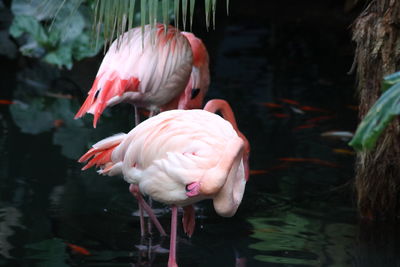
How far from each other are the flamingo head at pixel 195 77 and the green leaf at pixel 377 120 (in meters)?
2.29

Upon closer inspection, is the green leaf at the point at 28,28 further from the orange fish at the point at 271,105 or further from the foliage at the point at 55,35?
the orange fish at the point at 271,105

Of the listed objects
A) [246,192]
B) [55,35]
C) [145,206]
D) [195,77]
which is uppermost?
[195,77]

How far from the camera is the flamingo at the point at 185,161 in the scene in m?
3.15

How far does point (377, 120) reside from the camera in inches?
85.7

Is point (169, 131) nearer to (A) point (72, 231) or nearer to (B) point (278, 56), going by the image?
(A) point (72, 231)

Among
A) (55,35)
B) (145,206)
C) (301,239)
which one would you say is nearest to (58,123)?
(55,35)

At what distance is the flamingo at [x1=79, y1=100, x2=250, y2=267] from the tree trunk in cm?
86

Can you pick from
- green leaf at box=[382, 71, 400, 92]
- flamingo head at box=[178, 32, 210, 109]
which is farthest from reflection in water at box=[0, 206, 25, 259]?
green leaf at box=[382, 71, 400, 92]

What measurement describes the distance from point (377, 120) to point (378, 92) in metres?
1.63

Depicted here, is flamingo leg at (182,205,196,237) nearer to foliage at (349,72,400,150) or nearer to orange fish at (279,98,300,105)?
foliage at (349,72,400,150)

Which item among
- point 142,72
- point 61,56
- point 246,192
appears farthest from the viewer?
point 61,56

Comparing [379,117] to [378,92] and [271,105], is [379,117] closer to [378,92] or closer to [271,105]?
[378,92]

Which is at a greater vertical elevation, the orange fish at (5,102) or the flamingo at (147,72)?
the flamingo at (147,72)

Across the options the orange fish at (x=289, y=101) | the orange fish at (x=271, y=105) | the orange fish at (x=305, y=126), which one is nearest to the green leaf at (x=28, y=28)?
the orange fish at (x=271, y=105)
